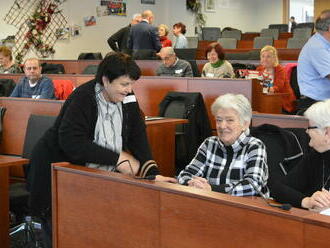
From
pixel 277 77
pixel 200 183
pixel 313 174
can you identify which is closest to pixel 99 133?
pixel 200 183

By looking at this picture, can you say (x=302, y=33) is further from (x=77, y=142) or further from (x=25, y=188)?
(x=77, y=142)

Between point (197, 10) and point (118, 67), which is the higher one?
point (197, 10)

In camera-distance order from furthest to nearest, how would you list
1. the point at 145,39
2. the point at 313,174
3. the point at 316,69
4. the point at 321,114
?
the point at 145,39
the point at 316,69
the point at 313,174
the point at 321,114

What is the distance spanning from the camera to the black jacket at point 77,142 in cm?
304

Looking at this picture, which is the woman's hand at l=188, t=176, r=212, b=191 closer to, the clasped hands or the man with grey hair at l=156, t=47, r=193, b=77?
the clasped hands

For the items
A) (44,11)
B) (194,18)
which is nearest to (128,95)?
(44,11)

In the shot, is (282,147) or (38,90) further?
(38,90)

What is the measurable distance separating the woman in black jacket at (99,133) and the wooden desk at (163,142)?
1.53 m

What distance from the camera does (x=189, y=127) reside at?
5594 millimetres

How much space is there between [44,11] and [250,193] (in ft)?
36.5

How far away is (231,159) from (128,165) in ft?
1.70

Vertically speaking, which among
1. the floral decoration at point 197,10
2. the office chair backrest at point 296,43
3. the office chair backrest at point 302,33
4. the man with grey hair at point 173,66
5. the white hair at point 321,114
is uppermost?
the floral decoration at point 197,10

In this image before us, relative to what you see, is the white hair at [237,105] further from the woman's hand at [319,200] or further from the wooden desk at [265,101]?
the wooden desk at [265,101]

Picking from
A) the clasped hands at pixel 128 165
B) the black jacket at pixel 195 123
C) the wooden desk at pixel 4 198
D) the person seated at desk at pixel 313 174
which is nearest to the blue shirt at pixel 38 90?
the black jacket at pixel 195 123
